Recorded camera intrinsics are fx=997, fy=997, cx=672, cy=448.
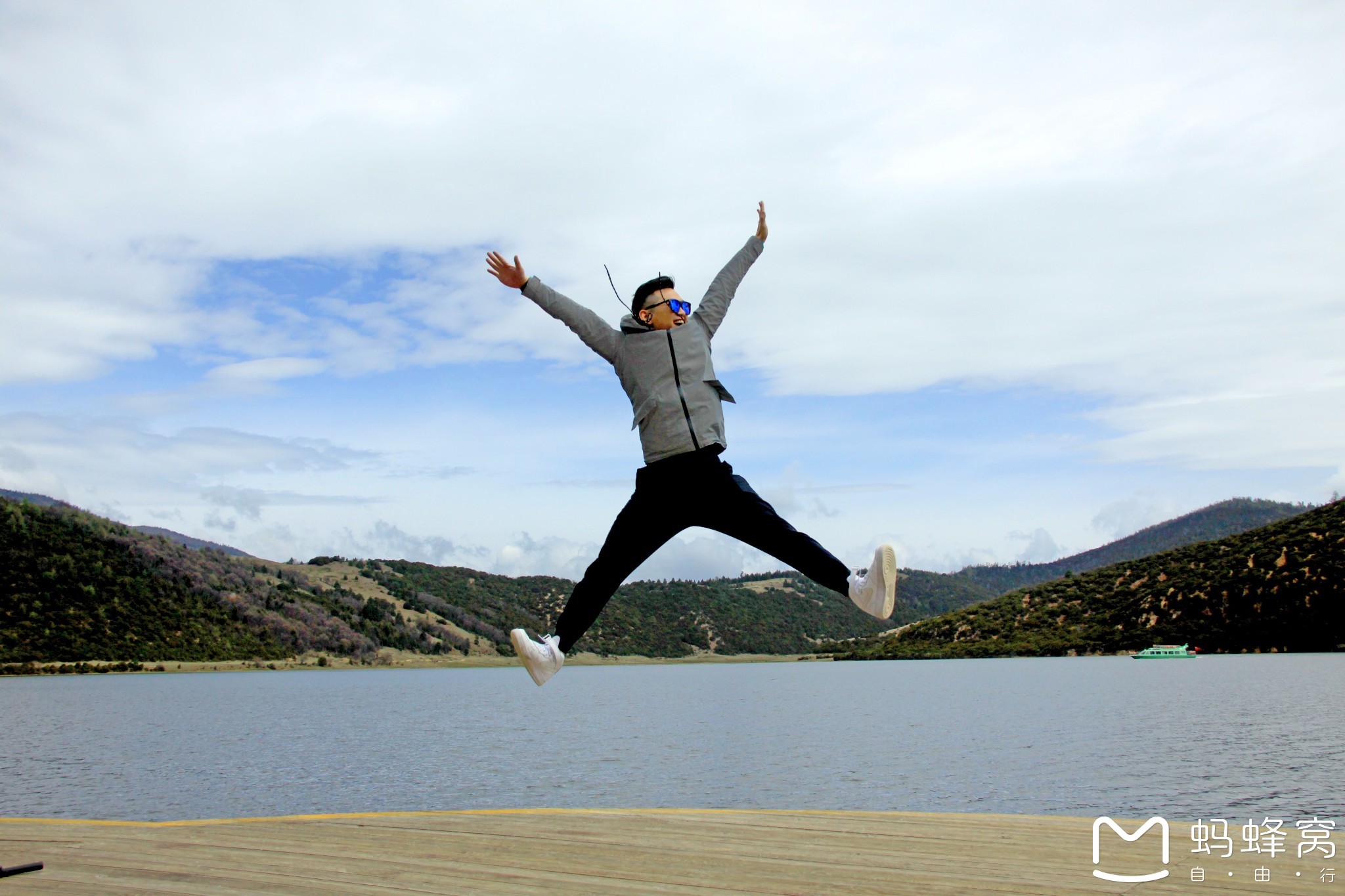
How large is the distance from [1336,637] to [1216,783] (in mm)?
65454

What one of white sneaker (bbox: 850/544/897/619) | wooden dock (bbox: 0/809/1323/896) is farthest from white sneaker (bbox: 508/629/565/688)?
white sneaker (bbox: 850/544/897/619)

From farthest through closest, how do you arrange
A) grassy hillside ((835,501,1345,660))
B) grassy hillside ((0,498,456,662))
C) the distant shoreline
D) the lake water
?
the distant shoreline, grassy hillside ((0,498,456,662)), grassy hillside ((835,501,1345,660)), the lake water

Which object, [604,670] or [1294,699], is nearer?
[1294,699]

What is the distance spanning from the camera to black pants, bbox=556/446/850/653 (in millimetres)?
5586

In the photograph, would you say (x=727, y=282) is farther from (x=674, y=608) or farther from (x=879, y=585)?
(x=674, y=608)

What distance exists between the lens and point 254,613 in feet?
305

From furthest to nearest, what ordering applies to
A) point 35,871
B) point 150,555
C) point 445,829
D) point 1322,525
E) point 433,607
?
point 433,607 → point 150,555 → point 1322,525 → point 445,829 → point 35,871

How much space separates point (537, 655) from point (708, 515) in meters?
1.28

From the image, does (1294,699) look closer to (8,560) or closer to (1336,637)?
(1336,637)

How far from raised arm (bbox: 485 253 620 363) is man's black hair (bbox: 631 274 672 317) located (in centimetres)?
19

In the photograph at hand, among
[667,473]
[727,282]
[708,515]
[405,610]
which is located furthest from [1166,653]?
[667,473]

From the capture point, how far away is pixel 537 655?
18.8 ft

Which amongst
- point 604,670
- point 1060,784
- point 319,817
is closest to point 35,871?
point 319,817

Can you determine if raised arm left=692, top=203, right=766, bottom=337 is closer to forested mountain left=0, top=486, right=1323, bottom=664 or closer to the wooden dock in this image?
the wooden dock
